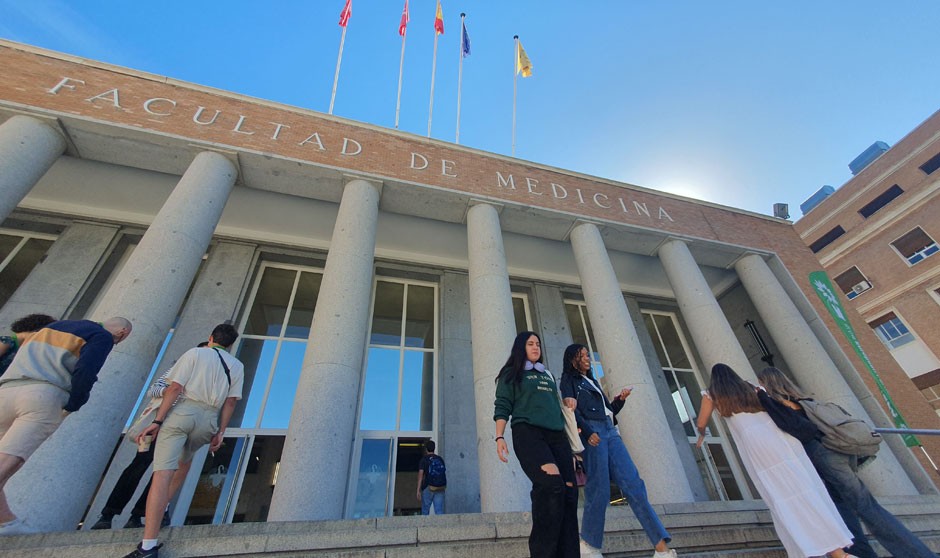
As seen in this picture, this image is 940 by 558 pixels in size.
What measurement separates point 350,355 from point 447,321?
485cm

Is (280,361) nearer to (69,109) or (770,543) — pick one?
(69,109)

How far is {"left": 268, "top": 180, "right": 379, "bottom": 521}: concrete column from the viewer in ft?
17.1

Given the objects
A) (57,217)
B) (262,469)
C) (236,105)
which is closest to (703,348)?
(262,469)

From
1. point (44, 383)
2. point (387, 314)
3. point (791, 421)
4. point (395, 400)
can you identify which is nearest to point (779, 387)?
point (791, 421)

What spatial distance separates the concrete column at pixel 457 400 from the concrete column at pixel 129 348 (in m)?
5.77

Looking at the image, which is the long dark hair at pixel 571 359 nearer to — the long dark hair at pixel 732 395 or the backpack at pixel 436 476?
the long dark hair at pixel 732 395

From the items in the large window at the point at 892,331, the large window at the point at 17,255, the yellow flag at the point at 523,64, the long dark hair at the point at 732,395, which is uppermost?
the yellow flag at the point at 523,64

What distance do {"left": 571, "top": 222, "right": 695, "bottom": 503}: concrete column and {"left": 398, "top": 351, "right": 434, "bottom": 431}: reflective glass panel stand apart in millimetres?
4255

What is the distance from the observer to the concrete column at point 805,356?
26.5ft

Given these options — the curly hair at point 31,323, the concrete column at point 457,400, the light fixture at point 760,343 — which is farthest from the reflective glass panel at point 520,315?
the curly hair at point 31,323

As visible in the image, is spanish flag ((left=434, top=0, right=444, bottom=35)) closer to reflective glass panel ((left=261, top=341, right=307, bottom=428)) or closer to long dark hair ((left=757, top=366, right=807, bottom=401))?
reflective glass panel ((left=261, top=341, right=307, bottom=428))

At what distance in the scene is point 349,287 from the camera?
7180mm

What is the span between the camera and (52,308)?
873cm

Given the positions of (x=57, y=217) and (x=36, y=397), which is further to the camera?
(x=57, y=217)
